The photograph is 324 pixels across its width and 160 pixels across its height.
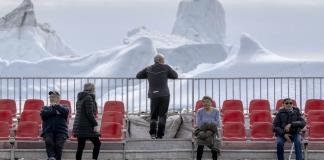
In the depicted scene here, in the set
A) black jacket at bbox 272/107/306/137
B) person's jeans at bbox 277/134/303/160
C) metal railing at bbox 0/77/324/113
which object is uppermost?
metal railing at bbox 0/77/324/113

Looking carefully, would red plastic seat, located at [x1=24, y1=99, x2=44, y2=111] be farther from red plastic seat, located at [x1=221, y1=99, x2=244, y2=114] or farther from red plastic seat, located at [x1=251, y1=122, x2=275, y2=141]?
red plastic seat, located at [x1=251, y1=122, x2=275, y2=141]

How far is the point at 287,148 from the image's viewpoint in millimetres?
24641

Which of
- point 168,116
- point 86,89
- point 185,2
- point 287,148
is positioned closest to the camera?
point 86,89

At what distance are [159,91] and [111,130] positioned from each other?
1237 mm

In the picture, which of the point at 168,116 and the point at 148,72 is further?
the point at 168,116

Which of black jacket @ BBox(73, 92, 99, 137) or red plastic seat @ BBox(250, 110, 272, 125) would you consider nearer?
black jacket @ BBox(73, 92, 99, 137)

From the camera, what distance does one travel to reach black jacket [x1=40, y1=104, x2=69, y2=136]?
2253cm

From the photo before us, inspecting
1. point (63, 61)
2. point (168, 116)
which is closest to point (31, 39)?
point (63, 61)

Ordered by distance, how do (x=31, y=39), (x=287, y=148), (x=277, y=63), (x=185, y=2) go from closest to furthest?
(x=287, y=148)
(x=277, y=63)
(x=31, y=39)
(x=185, y=2)

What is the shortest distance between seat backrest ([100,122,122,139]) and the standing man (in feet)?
2.37

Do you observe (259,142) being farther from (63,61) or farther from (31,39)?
(31,39)

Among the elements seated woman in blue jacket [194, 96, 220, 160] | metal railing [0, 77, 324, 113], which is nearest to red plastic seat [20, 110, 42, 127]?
metal railing [0, 77, 324, 113]

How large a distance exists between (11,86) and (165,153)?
709 inches

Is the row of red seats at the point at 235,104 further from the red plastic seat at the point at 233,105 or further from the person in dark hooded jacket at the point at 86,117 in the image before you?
the person in dark hooded jacket at the point at 86,117
